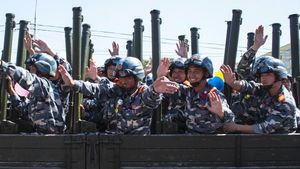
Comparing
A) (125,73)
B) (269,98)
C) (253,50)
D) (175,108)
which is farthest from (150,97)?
(253,50)

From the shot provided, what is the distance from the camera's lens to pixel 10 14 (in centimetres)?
617

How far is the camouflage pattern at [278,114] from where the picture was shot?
13.7 ft

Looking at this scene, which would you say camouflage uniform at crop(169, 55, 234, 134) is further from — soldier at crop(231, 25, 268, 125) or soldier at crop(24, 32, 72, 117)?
soldier at crop(24, 32, 72, 117)

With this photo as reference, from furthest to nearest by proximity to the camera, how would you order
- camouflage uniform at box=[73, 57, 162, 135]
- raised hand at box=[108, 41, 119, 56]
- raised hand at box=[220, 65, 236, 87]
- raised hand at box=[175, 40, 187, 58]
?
raised hand at box=[108, 41, 119, 56]
raised hand at box=[175, 40, 187, 58]
raised hand at box=[220, 65, 236, 87]
camouflage uniform at box=[73, 57, 162, 135]

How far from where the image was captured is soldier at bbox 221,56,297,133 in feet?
13.8

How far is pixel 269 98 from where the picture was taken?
4.58m

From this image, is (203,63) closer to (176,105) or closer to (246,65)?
(176,105)

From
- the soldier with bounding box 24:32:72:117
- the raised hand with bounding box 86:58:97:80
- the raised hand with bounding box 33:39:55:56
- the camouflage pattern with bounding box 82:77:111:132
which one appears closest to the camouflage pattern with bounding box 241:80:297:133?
the camouflage pattern with bounding box 82:77:111:132

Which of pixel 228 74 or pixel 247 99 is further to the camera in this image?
pixel 247 99

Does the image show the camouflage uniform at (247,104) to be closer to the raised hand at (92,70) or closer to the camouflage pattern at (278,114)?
the camouflage pattern at (278,114)

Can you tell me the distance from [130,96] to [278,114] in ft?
4.85

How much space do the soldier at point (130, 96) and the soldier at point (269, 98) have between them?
81 cm

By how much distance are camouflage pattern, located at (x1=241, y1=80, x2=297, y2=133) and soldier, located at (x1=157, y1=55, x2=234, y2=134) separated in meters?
0.35

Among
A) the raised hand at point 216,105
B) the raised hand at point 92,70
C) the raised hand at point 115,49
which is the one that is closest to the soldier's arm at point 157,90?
the raised hand at point 216,105
